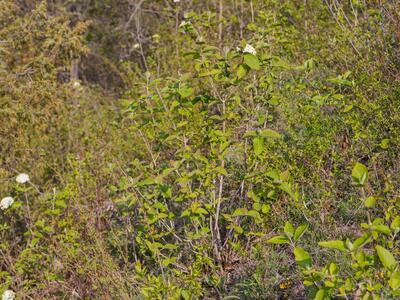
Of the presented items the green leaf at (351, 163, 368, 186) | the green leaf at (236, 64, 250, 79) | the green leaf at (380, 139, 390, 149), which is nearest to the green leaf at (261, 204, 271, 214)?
the green leaf at (236, 64, 250, 79)

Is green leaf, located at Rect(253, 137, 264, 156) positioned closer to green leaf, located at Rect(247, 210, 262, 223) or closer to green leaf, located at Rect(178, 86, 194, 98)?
green leaf, located at Rect(247, 210, 262, 223)

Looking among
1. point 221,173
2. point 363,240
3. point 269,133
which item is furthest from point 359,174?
point 221,173

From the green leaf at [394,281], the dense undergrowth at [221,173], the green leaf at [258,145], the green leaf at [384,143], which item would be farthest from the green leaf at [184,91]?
the green leaf at [394,281]

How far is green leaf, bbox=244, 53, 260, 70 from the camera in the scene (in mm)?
2834

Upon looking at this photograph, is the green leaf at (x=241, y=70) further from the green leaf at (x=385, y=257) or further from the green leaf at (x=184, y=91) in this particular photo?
the green leaf at (x=385, y=257)

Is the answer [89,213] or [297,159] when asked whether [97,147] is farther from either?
[297,159]

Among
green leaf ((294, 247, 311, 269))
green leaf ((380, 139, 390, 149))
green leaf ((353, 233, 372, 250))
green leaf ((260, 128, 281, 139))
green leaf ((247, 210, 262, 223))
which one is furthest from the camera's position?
green leaf ((380, 139, 390, 149))

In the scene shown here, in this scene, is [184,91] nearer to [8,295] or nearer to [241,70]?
[241,70]

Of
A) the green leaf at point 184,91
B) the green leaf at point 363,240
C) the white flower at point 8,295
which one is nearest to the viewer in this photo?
the green leaf at point 363,240

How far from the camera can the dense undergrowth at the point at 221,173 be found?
3107mm

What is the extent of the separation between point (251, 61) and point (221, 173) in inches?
30.3

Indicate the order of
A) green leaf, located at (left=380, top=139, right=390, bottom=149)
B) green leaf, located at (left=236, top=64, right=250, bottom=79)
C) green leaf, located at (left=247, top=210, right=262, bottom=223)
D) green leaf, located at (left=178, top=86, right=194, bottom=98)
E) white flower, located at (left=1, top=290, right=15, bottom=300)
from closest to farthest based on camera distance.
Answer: green leaf, located at (left=236, top=64, right=250, bottom=79), green leaf, located at (left=247, top=210, right=262, bottom=223), green leaf, located at (left=178, top=86, right=194, bottom=98), green leaf, located at (left=380, top=139, right=390, bottom=149), white flower, located at (left=1, top=290, right=15, bottom=300)

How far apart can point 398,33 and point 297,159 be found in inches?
56.6

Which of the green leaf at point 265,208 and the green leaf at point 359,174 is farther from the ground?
the green leaf at point 359,174
